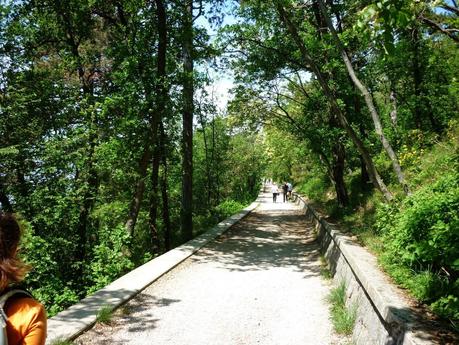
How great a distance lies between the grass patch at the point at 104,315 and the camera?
18.4 feet

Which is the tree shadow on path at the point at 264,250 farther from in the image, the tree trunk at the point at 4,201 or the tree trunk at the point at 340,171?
the tree trunk at the point at 4,201

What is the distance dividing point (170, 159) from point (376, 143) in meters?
7.44

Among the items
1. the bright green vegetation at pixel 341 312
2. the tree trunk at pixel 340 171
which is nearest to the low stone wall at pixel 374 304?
the bright green vegetation at pixel 341 312

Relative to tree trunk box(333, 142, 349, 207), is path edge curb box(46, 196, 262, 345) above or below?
below

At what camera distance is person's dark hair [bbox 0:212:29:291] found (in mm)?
1978

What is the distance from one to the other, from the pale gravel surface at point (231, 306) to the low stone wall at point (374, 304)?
0.49 meters

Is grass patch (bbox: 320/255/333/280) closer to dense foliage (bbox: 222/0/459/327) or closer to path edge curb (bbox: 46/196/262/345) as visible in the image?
dense foliage (bbox: 222/0/459/327)

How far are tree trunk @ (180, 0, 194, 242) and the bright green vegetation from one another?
850 centimetres

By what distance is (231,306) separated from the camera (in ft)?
21.7

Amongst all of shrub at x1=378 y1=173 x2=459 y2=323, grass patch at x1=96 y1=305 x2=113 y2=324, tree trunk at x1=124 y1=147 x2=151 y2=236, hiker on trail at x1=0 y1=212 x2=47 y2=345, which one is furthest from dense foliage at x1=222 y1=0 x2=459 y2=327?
tree trunk at x1=124 y1=147 x2=151 y2=236

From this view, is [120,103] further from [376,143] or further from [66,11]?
[376,143]

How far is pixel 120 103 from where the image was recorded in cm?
1199

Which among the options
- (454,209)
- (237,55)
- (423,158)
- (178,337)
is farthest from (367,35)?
(237,55)

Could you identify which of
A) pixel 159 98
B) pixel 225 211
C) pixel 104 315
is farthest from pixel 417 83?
pixel 104 315
